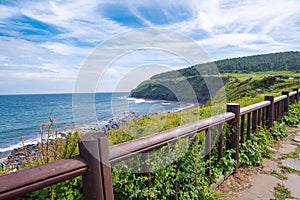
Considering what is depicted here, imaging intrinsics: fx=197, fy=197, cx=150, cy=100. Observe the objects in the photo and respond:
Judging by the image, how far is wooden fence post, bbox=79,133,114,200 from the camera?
107cm

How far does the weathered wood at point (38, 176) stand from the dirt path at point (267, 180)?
1.84 meters

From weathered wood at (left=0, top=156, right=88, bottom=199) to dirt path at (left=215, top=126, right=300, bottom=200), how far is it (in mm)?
1835

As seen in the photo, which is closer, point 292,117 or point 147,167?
point 147,167

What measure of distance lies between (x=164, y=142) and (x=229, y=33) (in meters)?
6.01

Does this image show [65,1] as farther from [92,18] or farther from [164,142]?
[164,142]

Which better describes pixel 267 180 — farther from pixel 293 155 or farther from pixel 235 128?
pixel 293 155

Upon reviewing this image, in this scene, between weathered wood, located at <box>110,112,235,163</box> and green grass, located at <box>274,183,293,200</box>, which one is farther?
green grass, located at <box>274,183,293,200</box>

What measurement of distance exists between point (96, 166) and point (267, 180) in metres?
2.43

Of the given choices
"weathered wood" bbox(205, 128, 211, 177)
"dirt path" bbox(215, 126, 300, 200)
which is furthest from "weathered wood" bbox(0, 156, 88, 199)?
"dirt path" bbox(215, 126, 300, 200)

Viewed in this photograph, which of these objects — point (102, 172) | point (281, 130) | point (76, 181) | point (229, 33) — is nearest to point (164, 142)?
point (102, 172)

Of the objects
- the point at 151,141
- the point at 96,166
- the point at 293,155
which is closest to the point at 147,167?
the point at 151,141

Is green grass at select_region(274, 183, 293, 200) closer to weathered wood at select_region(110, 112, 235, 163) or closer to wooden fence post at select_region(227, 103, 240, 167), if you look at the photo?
wooden fence post at select_region(227, 103, 240, 167)

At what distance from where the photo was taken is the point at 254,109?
3.18 m

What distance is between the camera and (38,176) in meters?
0.89
